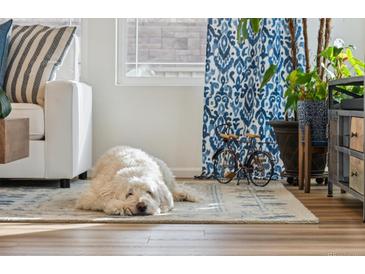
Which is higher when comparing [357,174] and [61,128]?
[61,128]

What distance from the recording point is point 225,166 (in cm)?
401

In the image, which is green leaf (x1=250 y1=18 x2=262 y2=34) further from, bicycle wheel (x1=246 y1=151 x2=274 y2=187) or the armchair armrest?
the armchair armrest

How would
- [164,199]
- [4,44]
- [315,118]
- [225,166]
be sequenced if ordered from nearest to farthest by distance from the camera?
[164,199], [315,118], [4,44], [225,166]

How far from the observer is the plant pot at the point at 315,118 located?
11.7 ft

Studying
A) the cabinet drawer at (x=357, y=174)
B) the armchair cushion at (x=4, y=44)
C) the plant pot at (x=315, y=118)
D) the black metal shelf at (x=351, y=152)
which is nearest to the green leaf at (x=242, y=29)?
the plant pot at (x=315, y=118)

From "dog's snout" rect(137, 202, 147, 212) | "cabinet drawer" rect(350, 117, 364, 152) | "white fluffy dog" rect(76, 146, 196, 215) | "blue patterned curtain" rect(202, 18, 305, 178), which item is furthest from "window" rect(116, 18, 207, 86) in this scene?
"dog's snout" rect(137, 202, 147, 212)

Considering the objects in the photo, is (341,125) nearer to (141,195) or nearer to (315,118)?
(315,118)

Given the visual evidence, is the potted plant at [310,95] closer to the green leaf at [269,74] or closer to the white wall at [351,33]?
the green leaf at [269,74]

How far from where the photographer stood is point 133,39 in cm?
453

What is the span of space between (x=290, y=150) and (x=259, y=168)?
0.23 meters

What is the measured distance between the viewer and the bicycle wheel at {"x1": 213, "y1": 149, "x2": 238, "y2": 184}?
395 cm

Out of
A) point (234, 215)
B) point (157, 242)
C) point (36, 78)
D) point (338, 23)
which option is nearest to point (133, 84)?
point (36, 78)

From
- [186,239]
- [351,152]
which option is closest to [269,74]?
[351,152]

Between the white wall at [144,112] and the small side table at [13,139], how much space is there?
1423 millimetres
